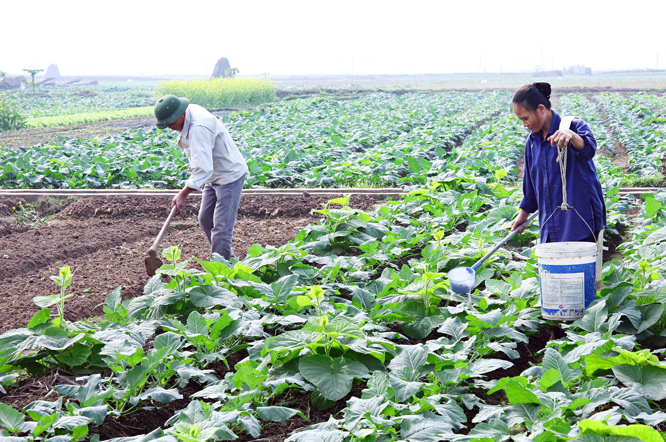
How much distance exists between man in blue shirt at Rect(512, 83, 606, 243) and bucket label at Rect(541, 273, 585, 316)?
13.9 inches

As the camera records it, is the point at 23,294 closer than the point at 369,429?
No

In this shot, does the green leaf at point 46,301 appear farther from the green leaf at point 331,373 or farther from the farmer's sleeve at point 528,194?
the farmer's sleeve at point 528,194

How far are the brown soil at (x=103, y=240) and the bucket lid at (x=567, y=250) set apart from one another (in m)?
3.37

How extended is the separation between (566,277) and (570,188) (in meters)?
0.63

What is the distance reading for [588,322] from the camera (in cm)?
320

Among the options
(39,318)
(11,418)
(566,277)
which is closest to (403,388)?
(566,277)

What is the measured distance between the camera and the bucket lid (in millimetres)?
3209

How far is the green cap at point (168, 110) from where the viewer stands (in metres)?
4.74

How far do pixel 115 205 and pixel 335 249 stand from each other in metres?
4.32

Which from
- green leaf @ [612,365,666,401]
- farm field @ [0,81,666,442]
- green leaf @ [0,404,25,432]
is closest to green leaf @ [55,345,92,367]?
farm field @ [0,81,666,442]

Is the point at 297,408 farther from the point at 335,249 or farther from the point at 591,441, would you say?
the point at 335,249

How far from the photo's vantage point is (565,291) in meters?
3.25

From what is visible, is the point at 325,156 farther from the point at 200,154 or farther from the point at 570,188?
the point at 570,188

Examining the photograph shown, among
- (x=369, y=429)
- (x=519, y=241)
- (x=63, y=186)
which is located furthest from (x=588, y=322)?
(x=63, y=186)
